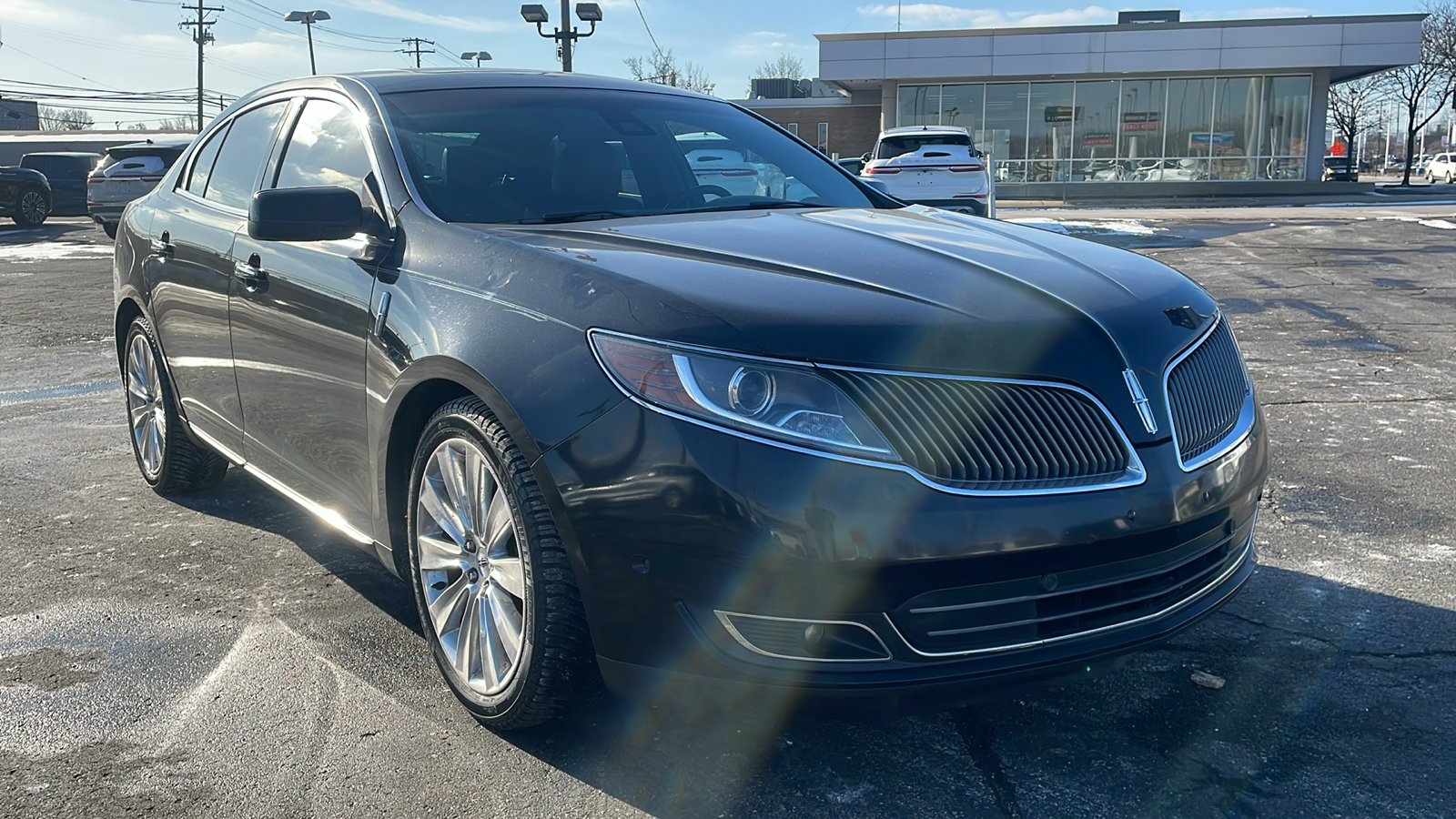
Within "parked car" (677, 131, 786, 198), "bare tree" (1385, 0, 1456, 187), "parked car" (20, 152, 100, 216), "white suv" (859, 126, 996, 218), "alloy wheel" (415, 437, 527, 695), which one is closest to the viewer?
"alloy wheel" (415, 437, 527, 695)

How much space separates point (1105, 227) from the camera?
1959 centimetres

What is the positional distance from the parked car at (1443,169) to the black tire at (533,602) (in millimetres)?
61900

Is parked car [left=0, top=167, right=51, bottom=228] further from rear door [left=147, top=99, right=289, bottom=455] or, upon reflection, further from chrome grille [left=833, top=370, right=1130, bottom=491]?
chrome grille [left=833, top=370, right=1130, bottom=491]

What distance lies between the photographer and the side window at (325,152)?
3.61 metres

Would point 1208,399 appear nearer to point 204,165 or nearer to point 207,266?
point 207,266

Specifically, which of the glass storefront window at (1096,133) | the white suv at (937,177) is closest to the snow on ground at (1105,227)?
the white suv at (937,177)

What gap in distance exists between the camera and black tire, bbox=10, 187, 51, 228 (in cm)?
2519

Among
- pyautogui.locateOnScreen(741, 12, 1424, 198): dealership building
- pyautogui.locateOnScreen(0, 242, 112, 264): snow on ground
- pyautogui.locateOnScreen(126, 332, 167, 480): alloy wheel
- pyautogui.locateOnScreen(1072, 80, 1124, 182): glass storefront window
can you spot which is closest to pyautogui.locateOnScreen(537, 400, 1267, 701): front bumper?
pyautogui.locateOnScreen(126, 332, 167, 480): alloy wheel

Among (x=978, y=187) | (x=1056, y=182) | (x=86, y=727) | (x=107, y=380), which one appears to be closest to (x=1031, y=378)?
(x=86, y=727)

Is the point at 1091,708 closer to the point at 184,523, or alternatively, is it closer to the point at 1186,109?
the point at 184,523

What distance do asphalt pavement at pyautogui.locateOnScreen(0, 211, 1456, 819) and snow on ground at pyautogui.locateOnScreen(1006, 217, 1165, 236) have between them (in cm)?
1339

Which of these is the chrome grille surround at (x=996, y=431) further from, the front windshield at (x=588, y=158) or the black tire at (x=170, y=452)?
the black tire at (x=170, y=452)

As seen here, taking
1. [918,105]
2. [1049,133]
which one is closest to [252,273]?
[1049,133]

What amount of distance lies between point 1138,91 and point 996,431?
130ft
